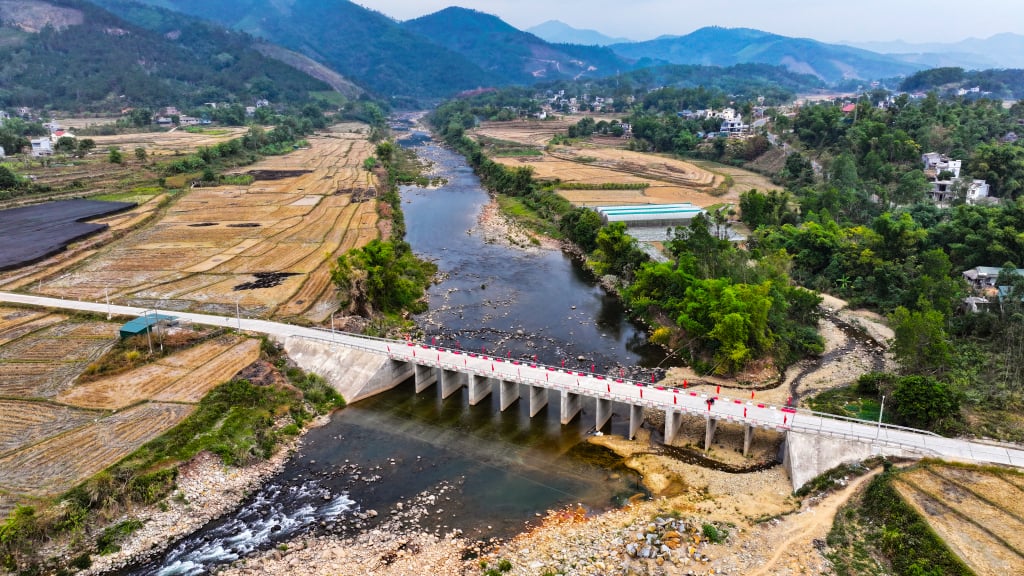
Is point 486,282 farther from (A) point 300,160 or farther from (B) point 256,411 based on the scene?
(A) point 300,160

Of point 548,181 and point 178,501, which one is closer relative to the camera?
point 178,501

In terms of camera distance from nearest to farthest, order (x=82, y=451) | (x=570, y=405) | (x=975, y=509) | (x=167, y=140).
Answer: (x=975, y=509)
(x=82, y=451)
(x=570, y=405)
(x=167, y=140)

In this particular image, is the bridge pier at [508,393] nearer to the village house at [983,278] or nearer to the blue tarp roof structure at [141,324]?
the blue tarp roof structure at [141,324]

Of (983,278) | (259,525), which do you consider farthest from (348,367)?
(983,278)

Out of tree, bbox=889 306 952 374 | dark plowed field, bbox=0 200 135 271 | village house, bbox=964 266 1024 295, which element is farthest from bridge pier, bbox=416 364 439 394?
village house, bbox=964 266 1024 295

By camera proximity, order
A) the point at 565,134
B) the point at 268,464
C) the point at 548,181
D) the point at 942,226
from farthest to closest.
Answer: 1. the point at 565,134
2. the point at 548,181
3. the point at 942,226
4. the point at 268,464

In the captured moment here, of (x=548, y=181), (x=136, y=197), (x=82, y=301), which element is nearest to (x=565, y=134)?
(x=548, y=181)

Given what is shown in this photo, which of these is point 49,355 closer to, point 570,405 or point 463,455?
point 463,455
